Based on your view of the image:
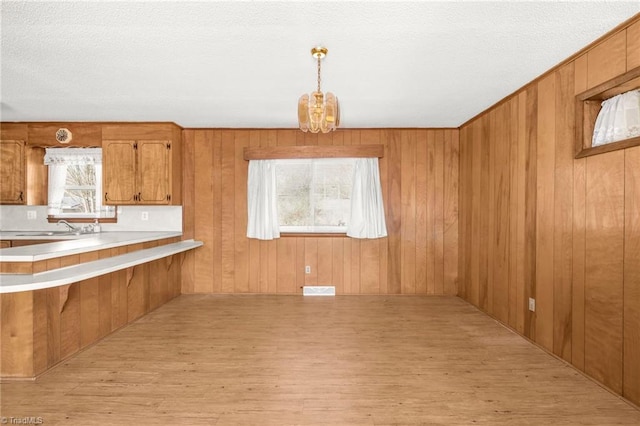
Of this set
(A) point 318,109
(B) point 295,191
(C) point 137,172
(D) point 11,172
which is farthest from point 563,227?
(D) point 11,172

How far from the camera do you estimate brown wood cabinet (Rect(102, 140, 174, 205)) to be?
4105mm

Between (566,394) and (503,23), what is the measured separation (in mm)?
2402

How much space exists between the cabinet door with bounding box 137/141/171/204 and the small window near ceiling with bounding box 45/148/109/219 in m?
0.72

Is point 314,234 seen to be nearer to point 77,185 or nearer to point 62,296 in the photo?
point 62,296

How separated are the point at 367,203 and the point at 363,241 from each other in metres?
0.55

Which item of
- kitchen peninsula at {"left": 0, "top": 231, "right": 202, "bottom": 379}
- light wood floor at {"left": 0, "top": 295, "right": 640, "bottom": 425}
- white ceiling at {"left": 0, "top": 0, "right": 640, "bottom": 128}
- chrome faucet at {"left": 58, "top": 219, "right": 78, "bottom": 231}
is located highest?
white ceiling at {"left": 0, "top": 0, "right": 640, "bottom": 128}

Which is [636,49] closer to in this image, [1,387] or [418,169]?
[418,169]

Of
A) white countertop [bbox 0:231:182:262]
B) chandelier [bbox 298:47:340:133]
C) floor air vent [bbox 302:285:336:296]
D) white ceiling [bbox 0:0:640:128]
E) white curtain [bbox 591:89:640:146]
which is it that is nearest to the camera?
white ceiling [bbox 0:0:640:128]

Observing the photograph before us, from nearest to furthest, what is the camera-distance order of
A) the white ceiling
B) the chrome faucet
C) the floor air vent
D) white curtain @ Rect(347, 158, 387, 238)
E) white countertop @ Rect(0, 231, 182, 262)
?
the white ceiling → white countertop @ Rect(0, 231, 182, 262) → the chrome faucet → white curtain @ Rect(347, 158, 387, 238) → the floor air vent

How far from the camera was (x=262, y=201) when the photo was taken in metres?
4.34

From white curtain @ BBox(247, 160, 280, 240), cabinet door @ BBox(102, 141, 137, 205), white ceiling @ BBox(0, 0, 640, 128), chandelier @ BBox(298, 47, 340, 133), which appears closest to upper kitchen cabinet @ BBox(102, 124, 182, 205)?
cabinet door @ BBox(102, 141, 137, 205)

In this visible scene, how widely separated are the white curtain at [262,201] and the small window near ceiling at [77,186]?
2.03m

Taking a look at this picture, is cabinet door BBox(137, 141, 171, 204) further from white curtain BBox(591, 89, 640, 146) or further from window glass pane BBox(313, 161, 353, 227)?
white curtain BBox(591, 89, 640, 146)

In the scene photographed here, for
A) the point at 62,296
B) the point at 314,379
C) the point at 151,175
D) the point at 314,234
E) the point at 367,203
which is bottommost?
the point at 314,379
